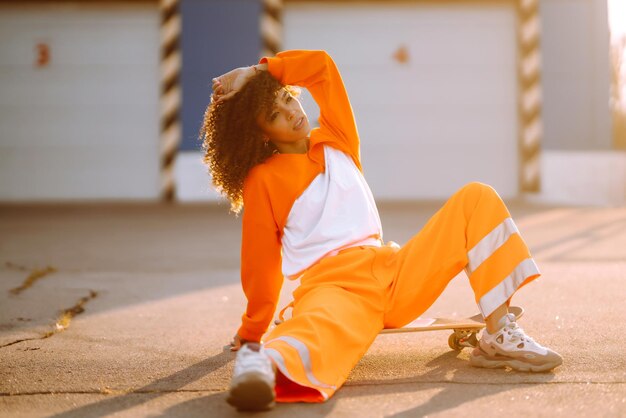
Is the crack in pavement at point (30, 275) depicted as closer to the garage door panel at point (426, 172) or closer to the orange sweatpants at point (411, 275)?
the orange sweatpants at point (411, 275)

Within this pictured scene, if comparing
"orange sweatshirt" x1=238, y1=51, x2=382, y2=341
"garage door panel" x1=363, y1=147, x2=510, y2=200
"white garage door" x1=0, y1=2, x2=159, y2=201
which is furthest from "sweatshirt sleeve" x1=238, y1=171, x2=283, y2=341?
"white garage door" x1=0, y1=2, x2=159, y2=201

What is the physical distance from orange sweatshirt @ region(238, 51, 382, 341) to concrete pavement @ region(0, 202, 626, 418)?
27 centimetres

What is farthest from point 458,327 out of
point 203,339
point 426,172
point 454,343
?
point 426,172

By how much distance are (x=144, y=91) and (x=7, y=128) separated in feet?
5.30

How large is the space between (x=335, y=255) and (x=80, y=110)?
8837mm

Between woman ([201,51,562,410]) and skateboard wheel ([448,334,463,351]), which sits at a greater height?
woman ([201,51,562,410])

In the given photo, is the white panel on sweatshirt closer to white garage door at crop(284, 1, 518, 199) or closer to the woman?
the woman

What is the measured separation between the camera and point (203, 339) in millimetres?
3604

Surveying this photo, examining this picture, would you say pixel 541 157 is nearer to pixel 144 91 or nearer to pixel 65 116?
pixel 144 91

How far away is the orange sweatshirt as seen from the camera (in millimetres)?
3100

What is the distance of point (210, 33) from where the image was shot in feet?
37.8

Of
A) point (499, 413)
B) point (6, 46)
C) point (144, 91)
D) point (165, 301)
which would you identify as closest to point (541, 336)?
point (499, 413)

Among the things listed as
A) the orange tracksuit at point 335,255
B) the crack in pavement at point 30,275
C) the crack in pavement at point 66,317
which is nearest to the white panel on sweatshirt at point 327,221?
the orange tracksuit at point 335,255

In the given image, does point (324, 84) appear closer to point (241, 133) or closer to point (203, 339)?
point (241, 133)
